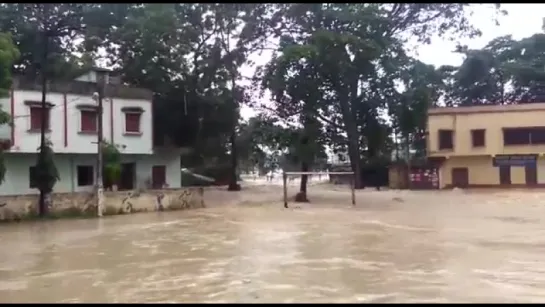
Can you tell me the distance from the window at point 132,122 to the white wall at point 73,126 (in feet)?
0.66

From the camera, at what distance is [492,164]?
43156 mm

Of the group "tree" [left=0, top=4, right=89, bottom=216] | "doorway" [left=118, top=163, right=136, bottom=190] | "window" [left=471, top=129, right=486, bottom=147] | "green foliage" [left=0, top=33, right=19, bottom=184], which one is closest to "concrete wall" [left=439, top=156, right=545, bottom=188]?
"window" [left=471, top=129, right=486, bottom=147]

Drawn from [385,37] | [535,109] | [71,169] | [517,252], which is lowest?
[517,252]

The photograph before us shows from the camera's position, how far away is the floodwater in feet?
31.7

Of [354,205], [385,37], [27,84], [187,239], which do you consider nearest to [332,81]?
[385,37]

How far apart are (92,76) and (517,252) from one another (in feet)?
81.4

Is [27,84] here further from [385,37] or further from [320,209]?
[385,37]

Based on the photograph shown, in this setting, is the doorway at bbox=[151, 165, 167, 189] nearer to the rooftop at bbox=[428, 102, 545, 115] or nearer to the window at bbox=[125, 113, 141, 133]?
the window at bbox=[125, 113, 141, 133]

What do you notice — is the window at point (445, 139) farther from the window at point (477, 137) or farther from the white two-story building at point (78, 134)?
the white two-story building at point (78, 134)

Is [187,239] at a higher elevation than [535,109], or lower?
lower

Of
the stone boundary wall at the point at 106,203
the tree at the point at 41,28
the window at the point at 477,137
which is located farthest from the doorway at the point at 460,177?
the tree at the point at 41,28

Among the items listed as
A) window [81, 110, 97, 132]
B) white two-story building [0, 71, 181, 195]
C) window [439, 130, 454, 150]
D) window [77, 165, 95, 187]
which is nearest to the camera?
white two-story building [0, 71, 181, 195]

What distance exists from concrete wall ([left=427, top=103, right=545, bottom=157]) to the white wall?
19807mm

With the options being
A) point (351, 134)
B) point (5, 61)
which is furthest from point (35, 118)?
point (351, 134)
